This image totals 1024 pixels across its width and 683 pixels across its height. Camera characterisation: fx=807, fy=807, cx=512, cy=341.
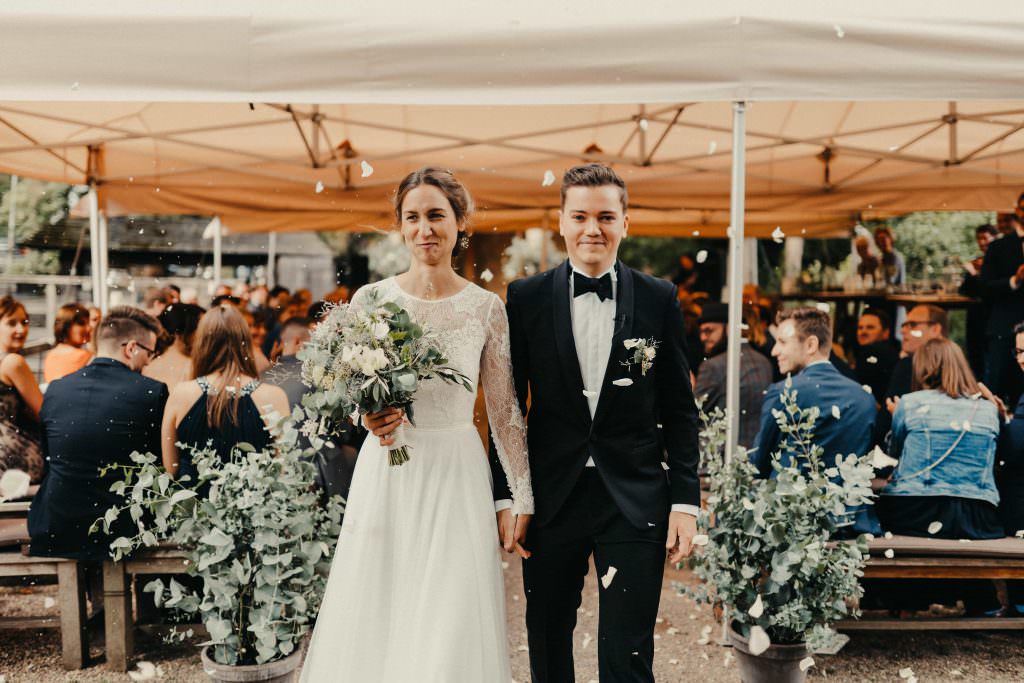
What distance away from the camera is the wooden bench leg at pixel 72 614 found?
11.1 feet

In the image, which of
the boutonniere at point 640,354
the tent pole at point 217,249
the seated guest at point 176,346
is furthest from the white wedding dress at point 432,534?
the tent pole at point 217,249

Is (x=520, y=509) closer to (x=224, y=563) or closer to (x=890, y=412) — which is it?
(x=224, y=563)

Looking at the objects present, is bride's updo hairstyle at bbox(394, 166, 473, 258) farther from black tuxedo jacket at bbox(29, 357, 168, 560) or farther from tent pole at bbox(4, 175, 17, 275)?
tent pole at bbox(4, 175, 17, 275)

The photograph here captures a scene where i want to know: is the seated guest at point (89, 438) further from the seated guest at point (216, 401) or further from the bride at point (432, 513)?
the bride at point (432, 513)

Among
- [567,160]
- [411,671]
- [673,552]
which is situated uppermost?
[567,160]

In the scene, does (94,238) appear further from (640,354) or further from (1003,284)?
(1003,284)

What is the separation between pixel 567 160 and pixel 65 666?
13.8 feet

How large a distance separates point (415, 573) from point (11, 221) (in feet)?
22.7

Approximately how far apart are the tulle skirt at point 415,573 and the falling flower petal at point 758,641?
1.04 m

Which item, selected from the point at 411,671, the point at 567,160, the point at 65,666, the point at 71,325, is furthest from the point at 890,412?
the point at 71,325

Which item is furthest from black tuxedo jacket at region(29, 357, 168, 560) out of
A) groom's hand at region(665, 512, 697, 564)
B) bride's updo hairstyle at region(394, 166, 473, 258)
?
groom's hand at region(665, 512, 697, 564)

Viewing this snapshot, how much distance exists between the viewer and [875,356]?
5578 millimetres

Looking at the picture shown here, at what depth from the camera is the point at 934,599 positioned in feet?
13.5

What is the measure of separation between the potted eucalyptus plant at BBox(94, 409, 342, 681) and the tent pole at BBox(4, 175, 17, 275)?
547 cm
